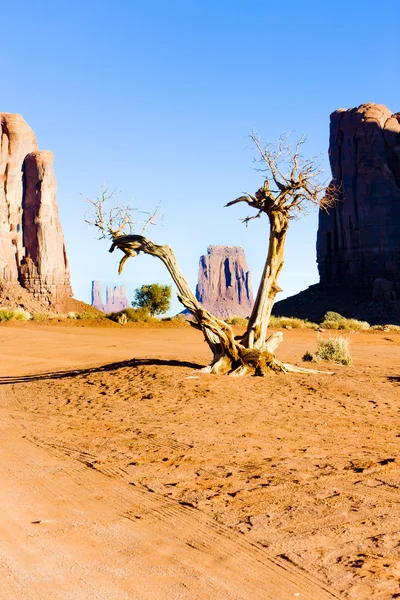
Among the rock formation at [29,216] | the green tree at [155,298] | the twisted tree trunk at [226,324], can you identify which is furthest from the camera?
the rock formation at [29,216]

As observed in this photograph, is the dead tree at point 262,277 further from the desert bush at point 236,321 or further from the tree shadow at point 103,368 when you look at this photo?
the desert bush at point 236,321

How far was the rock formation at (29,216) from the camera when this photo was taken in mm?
66062

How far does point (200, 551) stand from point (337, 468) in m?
2.86

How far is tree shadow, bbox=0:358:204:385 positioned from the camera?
56.2 feet

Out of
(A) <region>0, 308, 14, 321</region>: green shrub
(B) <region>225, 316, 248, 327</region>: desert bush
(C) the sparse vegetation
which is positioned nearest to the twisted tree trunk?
(C) the sparse vegetation

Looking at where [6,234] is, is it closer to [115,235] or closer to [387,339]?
[387,339]

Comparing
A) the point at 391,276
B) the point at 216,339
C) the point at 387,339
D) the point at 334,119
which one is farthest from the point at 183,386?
the point at 334,119

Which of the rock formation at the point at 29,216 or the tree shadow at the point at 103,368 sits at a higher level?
the rock formation at the point at 29,216

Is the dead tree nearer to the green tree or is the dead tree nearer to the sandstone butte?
the green tree

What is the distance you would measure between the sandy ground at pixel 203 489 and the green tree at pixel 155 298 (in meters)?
33.7

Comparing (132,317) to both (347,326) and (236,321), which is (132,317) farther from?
(347,326)

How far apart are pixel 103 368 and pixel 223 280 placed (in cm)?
12833

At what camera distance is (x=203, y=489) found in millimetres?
7062

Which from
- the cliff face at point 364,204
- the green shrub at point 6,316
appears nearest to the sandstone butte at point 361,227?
the cliff face at point 364,204
